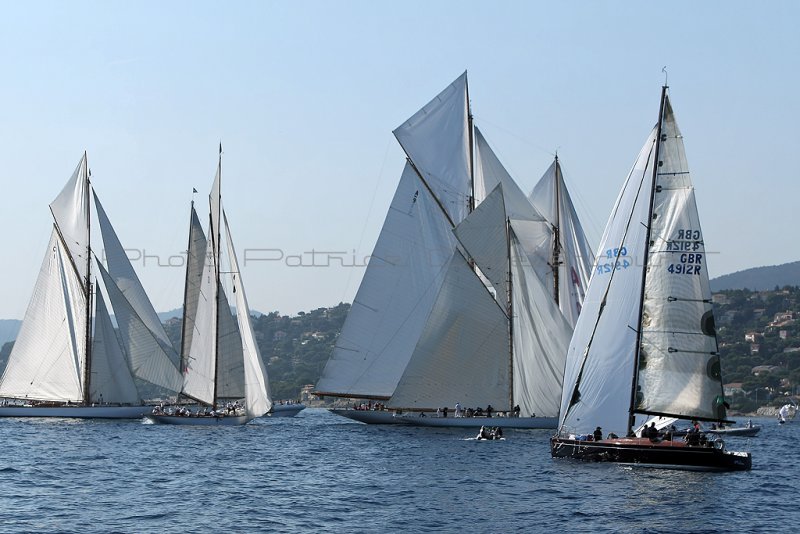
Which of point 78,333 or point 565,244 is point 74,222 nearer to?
point 78,333

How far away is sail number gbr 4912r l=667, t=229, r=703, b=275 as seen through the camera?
54.3 meters

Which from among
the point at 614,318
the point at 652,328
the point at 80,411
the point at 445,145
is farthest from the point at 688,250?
the point at 80,411

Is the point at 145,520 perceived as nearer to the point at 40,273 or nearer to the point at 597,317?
the point at 597,317

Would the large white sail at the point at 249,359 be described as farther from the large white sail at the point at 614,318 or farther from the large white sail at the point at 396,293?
the large white sail at the point at 614,318

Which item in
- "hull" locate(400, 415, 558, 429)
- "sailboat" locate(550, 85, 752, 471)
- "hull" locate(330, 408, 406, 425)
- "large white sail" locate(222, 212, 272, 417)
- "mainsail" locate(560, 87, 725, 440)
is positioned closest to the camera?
"sailboat" locate(550, 85, 752, 471)

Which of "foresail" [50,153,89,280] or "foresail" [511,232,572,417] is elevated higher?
"foresail" [50,153,89,280]

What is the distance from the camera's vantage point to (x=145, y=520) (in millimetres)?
43969

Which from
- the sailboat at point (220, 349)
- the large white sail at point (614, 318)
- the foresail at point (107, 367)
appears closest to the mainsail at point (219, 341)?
the sailboat at point (220, 349)

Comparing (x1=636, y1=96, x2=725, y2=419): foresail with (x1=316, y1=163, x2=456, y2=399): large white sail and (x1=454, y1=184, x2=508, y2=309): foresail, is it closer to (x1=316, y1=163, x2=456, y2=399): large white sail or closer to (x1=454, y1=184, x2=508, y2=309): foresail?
(x1=454, y1=184, x2=508, y2=309): foresail

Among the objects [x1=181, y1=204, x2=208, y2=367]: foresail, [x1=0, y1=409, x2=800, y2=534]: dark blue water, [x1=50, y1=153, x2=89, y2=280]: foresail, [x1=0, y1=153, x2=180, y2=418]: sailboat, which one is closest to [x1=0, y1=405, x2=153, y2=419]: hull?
[x1=0, y1=153, x2=180, y2=418]: sailboat

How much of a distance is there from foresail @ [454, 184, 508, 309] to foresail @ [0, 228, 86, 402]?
34768mm

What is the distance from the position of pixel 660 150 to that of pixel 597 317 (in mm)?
8138

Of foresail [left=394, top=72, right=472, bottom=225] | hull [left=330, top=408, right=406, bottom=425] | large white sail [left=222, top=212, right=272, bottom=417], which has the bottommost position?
hull [left=330, top=408, right=406, bottom=425]

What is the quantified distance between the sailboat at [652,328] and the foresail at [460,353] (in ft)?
90.3
